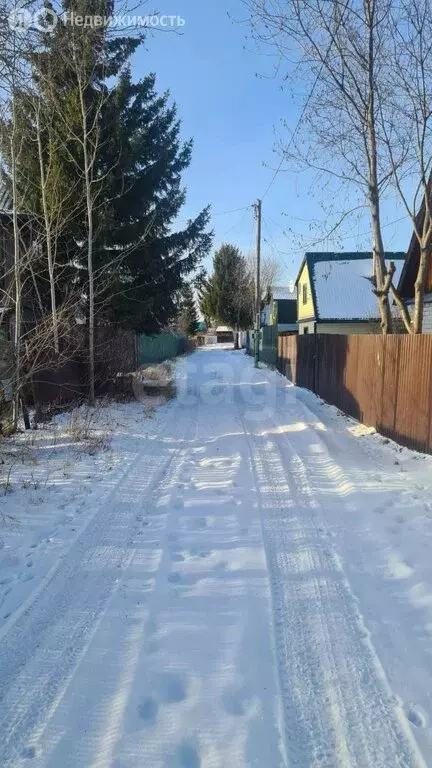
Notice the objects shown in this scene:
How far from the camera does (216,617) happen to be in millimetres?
3035

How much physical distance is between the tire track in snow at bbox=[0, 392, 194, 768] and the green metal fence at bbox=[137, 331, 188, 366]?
10.6 metres

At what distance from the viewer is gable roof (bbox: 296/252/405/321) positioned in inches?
920

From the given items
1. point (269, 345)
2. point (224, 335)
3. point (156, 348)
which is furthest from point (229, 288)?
point (156, 348)

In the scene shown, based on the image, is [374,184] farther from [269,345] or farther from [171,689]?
[269,345]

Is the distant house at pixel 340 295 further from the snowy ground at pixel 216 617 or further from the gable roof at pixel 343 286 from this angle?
the snowy ground at pixel 216 617

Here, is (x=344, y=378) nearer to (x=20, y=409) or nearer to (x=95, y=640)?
(x=20, y=409)

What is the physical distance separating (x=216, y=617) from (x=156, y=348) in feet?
70.6

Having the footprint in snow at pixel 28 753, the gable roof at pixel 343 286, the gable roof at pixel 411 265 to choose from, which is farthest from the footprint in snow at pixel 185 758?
the gable roof at pixel 343 286

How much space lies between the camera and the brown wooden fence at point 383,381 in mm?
6852

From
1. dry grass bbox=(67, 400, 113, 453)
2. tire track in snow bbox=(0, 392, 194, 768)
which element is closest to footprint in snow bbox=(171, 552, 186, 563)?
tire track in snow bbox=(0, 392, 194, 768)

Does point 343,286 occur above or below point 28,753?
above

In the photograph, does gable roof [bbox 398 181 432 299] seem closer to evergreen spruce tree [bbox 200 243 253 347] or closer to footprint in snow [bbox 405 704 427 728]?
footprint in snow [bbox 405 704 427 728]

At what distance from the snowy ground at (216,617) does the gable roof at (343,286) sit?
18.2 m

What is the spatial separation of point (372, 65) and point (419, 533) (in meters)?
7.95
